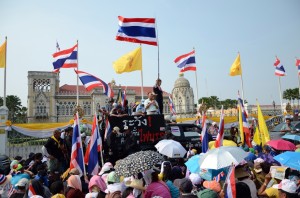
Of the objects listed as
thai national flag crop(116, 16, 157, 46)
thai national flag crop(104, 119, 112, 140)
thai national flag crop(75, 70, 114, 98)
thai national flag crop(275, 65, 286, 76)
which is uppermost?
thai national flag crop(116, 16, 157, 46)

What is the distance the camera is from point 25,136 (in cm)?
1497

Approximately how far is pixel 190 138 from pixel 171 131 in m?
0.83

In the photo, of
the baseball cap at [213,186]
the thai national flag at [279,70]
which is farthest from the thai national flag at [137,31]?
the thai national flag at [279,70]

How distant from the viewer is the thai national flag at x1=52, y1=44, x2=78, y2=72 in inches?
636

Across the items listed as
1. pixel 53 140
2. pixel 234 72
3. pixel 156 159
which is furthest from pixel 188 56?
pixel 156 159

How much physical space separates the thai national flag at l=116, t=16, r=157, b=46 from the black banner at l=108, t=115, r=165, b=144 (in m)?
5.24

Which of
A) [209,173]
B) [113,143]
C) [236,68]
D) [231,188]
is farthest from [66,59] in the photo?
[231,188]

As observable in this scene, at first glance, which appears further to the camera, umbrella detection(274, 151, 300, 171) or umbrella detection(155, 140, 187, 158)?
umbrella detection(155, 140, 187, 158)

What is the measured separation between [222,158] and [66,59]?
1416 cm

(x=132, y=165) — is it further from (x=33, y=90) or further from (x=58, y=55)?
(x=33, y=90)

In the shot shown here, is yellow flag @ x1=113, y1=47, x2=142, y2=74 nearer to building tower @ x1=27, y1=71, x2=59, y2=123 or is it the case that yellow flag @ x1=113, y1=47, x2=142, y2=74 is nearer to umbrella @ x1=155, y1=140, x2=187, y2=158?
umbrella @ x1=155, y1=140, x2=187, y2=158

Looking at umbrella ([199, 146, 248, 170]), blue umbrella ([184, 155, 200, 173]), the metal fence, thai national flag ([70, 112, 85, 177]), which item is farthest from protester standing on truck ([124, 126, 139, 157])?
the metal fence

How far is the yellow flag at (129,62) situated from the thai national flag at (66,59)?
4537 millimetres

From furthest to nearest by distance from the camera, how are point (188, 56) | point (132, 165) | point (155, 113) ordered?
point (188, 56) → point (155, 113) → point (132, 165)
